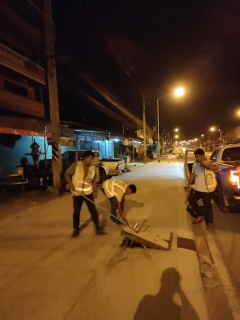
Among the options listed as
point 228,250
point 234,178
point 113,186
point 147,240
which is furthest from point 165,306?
point 234,178

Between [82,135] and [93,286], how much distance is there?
17.4 metres

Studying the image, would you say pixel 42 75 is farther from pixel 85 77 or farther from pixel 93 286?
pixel 93 286

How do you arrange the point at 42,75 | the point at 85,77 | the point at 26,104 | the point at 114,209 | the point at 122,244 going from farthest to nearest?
the point at 26,104 < the point at 42,75 < the point at 85,77 < the point at 114,209 < the point at 122,244

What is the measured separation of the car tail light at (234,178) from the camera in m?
6.54

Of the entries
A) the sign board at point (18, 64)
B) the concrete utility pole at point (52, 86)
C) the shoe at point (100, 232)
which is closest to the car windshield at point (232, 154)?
the shoe at point (100, 232)

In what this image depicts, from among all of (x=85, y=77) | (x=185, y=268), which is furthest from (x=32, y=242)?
(x=85, y=77)

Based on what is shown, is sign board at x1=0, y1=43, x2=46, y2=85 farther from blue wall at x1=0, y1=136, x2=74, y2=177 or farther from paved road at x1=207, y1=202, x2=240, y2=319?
paved road at x1=207, y1=202, x2=240, y2=319

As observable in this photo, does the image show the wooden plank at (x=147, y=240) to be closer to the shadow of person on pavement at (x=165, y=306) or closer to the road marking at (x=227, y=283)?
the road marking at (x=227, y=283)

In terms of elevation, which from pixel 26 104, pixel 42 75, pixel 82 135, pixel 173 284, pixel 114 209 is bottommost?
pixel 173 284

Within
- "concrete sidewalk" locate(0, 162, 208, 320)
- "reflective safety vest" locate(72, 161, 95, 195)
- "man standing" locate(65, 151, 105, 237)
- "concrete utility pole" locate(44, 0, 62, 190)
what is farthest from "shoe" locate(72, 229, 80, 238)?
"concrete utility pole" locate(44, 0, 62, 190)

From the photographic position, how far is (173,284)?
142 inches

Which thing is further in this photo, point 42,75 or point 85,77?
point 42,75

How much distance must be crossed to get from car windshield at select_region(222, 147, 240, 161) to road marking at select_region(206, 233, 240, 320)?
13.8ft

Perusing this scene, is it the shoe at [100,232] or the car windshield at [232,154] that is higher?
the car windshield at [232,154]
